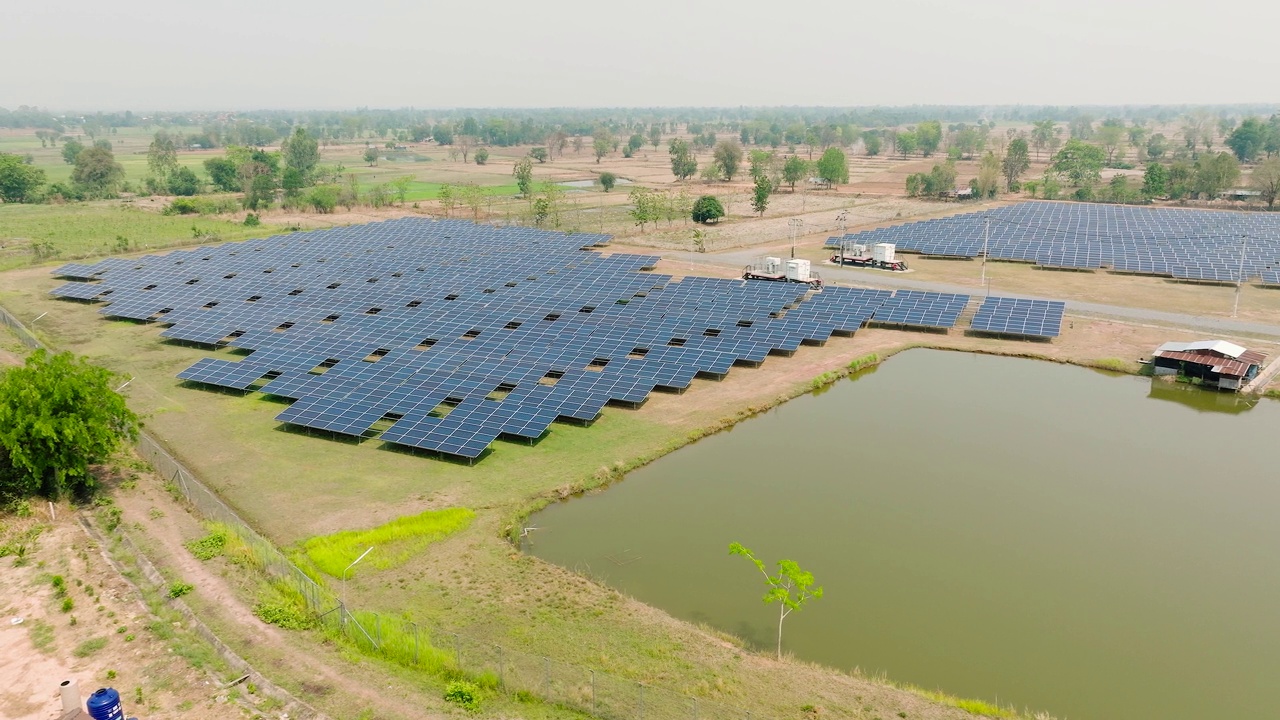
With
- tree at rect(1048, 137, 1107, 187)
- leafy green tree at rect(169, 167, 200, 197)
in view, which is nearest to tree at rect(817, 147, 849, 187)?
tree at rect(1048, 137, 1107, 187)

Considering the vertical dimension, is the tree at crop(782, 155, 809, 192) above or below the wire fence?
above

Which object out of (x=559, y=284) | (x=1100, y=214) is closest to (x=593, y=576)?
(x=559, y=284)

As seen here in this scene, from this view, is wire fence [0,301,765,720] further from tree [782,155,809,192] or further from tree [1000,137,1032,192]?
tree [1000,137,1032,192]

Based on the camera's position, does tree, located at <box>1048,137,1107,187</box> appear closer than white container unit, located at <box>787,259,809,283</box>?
No

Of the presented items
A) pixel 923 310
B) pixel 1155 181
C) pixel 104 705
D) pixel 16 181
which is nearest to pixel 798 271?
pixel 923 310

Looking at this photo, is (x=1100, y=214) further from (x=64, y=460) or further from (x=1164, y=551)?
(x=64, y=460)

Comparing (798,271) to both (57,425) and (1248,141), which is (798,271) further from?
(1248,141)

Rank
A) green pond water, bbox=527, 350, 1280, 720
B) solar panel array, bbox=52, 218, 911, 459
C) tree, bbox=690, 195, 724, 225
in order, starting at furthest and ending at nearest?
1. tree, bbox=690, 195, 724, 225
2. solar panel array, bbox=52, 218, 911, 459
3. green pond water, bbox=527, 350, 1280, 720
